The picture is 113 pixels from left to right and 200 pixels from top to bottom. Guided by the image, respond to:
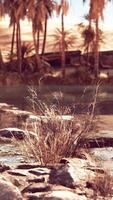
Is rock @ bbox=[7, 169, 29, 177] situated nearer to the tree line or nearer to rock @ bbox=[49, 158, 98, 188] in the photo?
rock @ bbox=[49, 158, 98, 188]

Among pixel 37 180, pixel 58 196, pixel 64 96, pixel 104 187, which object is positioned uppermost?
pixel 58 196

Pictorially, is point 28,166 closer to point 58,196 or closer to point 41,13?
point 58,196

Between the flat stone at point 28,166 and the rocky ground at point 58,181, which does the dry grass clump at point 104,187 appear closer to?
the rocky ground at point 58,181

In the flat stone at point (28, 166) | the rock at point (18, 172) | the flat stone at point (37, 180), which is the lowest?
the flat stone at point (28, 166)

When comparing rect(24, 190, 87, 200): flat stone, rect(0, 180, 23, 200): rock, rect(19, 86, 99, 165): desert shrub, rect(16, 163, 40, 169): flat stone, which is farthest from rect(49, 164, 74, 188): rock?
rect(0, 180, 23, 200): rock

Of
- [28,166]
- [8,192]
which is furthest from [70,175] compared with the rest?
[8,192]

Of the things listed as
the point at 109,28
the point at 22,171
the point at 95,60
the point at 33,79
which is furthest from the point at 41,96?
the point at 109,28

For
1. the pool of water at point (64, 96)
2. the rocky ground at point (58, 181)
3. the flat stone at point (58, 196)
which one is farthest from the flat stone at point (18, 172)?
the pool of water at point (64, 96)

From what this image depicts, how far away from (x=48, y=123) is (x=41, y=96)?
89.0 ft

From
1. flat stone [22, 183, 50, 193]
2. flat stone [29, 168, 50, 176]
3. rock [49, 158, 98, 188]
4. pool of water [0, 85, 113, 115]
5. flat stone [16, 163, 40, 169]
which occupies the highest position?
flat stone [22, 183, 50, 193]

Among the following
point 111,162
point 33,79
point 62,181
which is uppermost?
point 62,181

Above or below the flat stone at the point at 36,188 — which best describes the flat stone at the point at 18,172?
below

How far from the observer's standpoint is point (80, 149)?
13.7 meters

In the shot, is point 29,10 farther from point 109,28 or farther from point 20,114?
point 109,28
